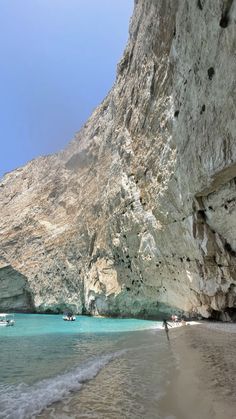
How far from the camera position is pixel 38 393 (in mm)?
11930

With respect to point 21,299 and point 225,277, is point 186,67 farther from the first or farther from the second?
point 21,299

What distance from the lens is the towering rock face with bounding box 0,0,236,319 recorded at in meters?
17.7

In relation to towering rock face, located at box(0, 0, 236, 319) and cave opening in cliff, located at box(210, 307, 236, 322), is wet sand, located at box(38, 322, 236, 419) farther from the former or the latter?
cave opening in cliff, located at box(210, 307, 236, 322)

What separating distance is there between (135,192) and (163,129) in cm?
945

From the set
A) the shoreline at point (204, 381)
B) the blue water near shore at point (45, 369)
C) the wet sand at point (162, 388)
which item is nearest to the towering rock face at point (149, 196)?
the shoreline at point (204, 381)

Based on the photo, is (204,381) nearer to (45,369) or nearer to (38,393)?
(38,393)

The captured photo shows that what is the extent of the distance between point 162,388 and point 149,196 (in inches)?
941

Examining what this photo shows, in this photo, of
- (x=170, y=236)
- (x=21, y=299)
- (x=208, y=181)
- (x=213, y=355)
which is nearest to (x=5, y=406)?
(x=213, y=355)

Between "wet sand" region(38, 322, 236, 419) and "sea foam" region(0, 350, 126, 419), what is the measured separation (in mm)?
376

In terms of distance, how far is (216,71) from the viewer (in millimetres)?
15867

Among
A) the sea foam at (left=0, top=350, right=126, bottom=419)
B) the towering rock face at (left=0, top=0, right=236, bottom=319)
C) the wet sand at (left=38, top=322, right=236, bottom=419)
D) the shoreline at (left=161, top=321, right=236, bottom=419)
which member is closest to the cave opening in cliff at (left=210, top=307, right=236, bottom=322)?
the towering rock face at (left=0, top=0, right=236, bottom=319)

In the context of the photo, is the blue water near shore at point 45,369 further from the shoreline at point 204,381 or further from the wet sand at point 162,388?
the shoreline at point 204,381

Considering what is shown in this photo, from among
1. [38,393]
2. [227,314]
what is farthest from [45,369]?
[227,314]

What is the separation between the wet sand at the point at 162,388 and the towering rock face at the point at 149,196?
26.0ft
